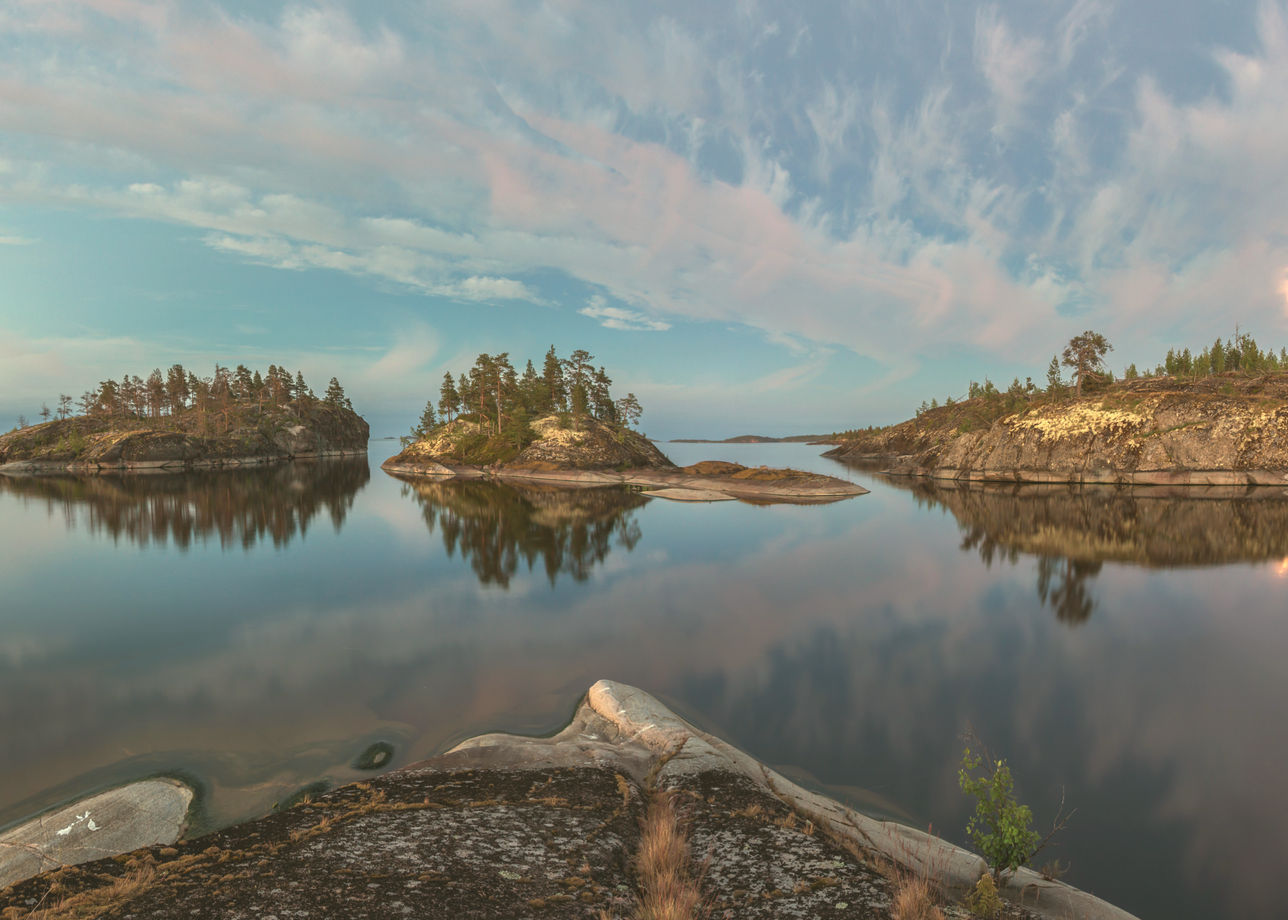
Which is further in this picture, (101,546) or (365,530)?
(365,530)

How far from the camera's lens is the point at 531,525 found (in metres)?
50.0

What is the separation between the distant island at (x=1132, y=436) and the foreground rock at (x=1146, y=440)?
116 millimetres

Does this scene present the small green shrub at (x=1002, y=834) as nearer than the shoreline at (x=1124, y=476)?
Yes

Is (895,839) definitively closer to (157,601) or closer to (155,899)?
(155,899)

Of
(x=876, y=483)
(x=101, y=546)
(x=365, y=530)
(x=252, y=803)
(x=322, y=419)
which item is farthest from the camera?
(x=322, y=419)

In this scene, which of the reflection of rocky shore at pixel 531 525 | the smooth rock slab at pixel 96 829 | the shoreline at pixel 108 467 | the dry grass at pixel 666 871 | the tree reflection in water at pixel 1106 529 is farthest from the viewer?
the shoreline at pixel 108 467

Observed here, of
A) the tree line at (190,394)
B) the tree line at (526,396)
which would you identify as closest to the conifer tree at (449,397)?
the tree line at (526,396)

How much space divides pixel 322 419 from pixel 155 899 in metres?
197

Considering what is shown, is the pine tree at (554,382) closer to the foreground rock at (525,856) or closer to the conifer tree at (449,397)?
the conifer tree at (449,397)

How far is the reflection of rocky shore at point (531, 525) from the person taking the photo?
118 ft

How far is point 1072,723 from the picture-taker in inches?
590

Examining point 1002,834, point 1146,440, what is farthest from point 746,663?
point 1146,440

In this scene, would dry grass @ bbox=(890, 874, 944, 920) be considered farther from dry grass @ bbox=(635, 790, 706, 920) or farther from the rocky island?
the rocky island

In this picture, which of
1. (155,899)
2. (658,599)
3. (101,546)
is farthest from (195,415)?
(155,899)
